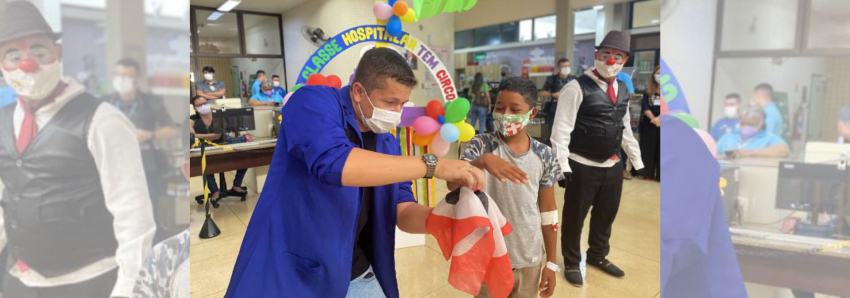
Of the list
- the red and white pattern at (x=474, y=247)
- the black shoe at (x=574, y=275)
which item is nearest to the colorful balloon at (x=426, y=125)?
the black shoe at (x=574, y=275)

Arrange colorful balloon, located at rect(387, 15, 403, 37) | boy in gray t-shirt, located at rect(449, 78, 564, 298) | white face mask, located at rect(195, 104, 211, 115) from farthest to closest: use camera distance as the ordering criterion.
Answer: white face mask, located at rect(195, 104, 211, 115) < colorful balloon, located at rect(387, 15, 403, 37) < boy in gray t-shirt, located at rect(449, 78, 564, 298)

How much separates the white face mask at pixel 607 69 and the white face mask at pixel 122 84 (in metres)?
2.51

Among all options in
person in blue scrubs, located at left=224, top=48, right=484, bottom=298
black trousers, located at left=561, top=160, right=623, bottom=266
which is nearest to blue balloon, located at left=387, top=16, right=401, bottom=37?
black trousers, located at left=561, top=160, right=623, bottom=266

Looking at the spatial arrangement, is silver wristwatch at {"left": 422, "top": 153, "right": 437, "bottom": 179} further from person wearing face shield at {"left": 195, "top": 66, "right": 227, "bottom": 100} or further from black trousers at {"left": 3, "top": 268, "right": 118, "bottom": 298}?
person wearing face shield at {"left": 195, "top": 66, "right": 227, "bottom": 100}

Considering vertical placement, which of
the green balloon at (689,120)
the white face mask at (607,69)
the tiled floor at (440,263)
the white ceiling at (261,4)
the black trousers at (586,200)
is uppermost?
the white ceiling at (261,4)

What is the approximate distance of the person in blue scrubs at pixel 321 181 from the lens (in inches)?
39.0

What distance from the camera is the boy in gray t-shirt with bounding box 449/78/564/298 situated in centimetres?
175

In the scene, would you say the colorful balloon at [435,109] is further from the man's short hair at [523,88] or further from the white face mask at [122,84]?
the white face mask at [122,84]

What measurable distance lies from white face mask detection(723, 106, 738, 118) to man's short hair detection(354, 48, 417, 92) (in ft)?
2.40

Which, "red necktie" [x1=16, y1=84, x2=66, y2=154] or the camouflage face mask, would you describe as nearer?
"red necktie" [x1=16, y1=84, x2=66, y2=154]

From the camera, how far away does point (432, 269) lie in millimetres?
3102

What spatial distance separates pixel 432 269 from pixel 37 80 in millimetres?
2719

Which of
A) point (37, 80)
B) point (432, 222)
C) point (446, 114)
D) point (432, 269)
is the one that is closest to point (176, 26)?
point (37, 80)

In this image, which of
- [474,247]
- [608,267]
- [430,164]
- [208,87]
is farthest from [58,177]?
[208,87]
